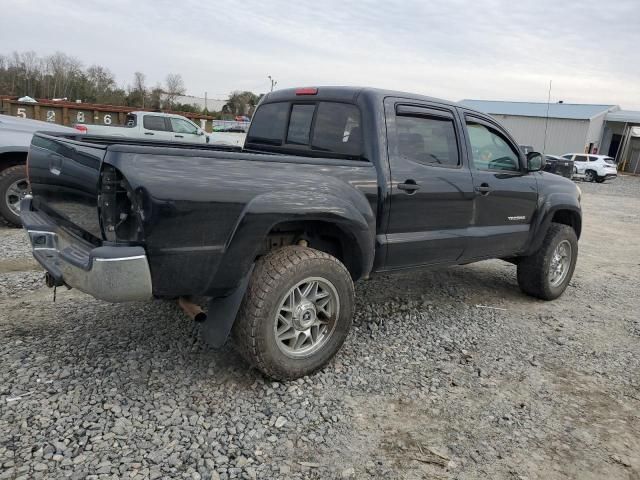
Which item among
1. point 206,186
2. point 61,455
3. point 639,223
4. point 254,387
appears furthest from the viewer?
point 639,223

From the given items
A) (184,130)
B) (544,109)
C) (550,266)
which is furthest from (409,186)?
(544,109)

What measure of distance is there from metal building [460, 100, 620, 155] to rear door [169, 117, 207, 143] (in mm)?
28186

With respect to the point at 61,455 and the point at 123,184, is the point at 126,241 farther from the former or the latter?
the point at 61,455

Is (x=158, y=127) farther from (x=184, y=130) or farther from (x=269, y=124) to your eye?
(x=269, y=124)

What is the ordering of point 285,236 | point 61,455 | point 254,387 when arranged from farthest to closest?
point 285,236 → point 254,387 → point 61,455

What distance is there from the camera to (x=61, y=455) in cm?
238

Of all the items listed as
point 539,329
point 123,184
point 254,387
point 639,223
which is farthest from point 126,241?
point 639,223

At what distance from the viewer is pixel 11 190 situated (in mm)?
6426

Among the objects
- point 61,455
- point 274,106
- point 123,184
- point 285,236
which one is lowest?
point 61,455

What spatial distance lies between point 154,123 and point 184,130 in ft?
2.96

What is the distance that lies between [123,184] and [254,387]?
1.48 metres

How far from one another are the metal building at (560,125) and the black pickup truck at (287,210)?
3584 cm

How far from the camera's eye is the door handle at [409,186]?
3607 mm

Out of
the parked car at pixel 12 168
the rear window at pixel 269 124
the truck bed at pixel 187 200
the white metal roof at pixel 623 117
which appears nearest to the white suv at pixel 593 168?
the white metal roof at pixel 623 117
